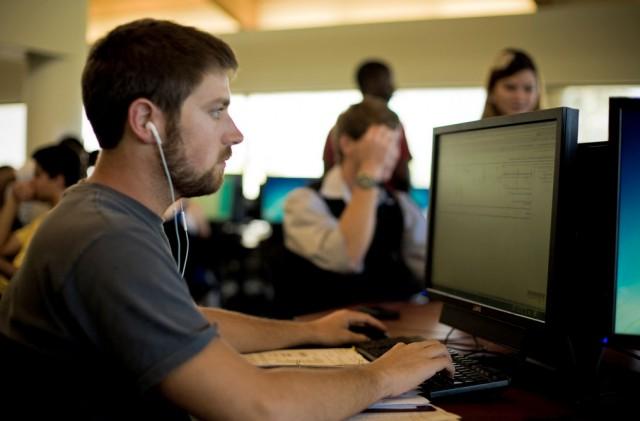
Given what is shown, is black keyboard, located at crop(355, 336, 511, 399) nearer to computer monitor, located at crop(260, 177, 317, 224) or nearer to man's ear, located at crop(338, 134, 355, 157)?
man's ear, located at crop(338, 134, 355, 157)

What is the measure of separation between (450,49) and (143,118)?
583 cm

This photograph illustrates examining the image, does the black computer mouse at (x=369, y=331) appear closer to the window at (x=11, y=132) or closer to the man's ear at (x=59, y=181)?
the man's ear at (x=59, y=181)

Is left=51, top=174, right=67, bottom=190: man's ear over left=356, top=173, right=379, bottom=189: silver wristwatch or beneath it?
beneath

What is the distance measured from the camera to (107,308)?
0.77 m

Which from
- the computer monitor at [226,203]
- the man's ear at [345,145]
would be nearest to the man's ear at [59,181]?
the man's ear at [345,145]

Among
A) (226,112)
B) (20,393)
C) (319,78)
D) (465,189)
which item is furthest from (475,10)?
(20,393)

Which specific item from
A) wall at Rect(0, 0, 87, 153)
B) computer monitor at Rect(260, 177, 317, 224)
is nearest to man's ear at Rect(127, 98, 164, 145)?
computer monitor at Rect(260, 177, 317, 224)

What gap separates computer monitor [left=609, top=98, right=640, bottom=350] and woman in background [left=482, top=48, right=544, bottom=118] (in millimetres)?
1568

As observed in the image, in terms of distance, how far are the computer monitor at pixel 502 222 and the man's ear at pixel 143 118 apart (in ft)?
2.14

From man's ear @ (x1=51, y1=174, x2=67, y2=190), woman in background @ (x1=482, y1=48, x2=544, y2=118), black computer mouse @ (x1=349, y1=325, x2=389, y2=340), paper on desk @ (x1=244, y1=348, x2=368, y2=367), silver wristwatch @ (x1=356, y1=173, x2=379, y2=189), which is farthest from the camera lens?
man's ear @ (x1=51, y1=174, x2=67, y2=190)

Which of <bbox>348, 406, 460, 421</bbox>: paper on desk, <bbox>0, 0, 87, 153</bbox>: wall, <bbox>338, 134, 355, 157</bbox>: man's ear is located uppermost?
<bbox>0, 0, 87, 153</bbox>: wall

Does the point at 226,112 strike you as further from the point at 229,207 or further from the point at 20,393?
the point at 229,207

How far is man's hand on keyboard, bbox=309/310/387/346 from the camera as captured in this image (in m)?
1.36

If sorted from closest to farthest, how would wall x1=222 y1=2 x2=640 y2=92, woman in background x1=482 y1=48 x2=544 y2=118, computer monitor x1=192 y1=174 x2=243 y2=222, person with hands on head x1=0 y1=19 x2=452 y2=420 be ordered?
1. person with hands on head x1=0 y1=19 x2=452 y2=420
2. woman in background x1=482 y1=48 x2=544 y2=118
3. wall x1=222 y1=2 x2=640 y2=92
4. computer monitor x1=192 y1=174 x2=243 y2=222
